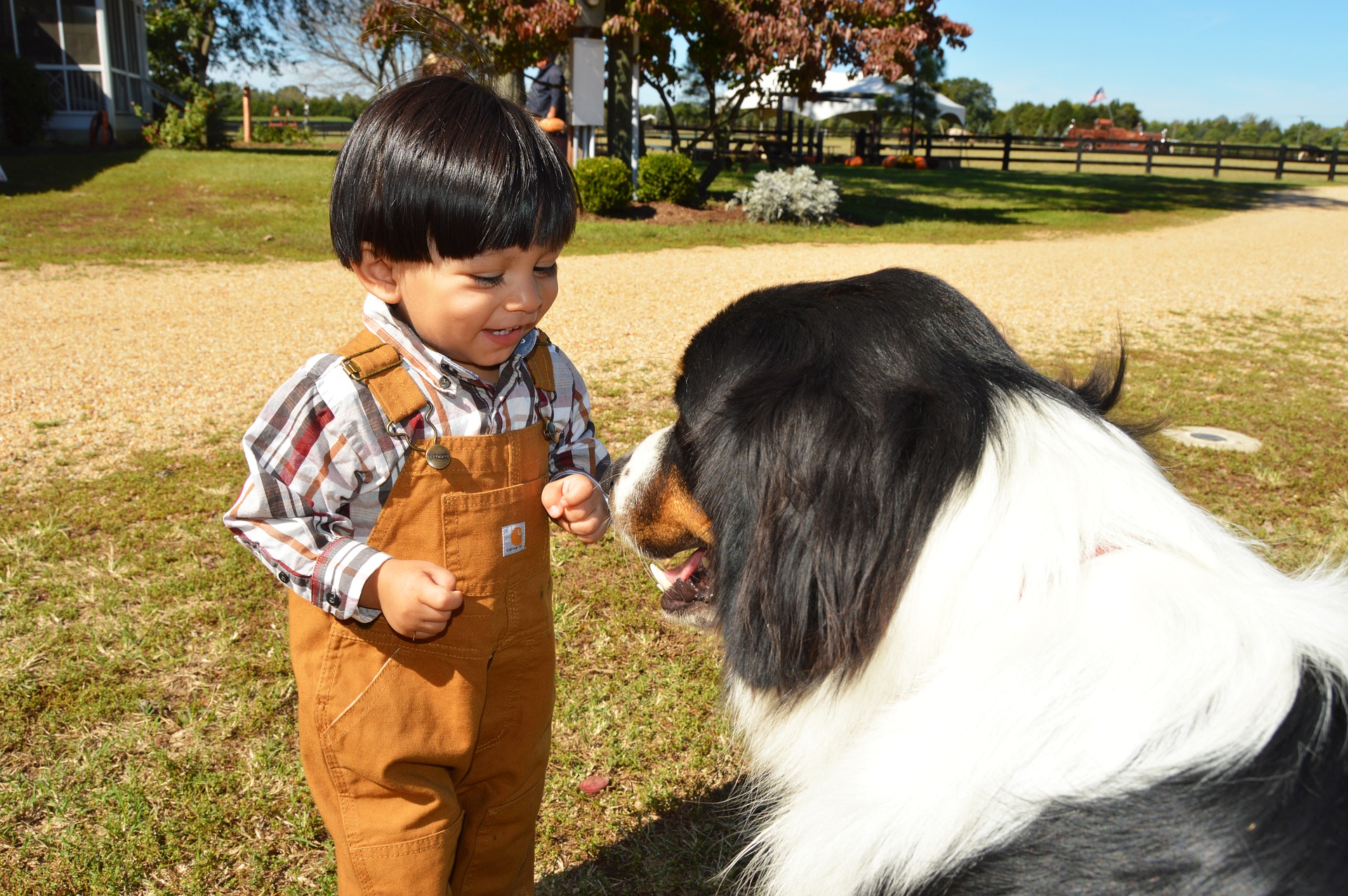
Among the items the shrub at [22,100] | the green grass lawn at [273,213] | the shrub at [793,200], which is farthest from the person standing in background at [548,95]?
the shrub at [22,100]

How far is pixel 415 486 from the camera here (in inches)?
73.9

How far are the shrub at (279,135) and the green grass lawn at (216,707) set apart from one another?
30951 millimetres

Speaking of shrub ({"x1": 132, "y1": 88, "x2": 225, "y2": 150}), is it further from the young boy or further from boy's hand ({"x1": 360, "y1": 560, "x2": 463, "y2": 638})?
boy's hand ({"x1": 360, "y1": 560, "x2": 463, "y2": 638})

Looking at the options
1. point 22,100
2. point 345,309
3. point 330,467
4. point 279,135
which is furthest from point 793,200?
point 279,135

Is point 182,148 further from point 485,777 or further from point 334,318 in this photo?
point 485,777

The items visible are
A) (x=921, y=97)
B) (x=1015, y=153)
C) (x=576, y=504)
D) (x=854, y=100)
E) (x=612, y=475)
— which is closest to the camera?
(x=576, y=504)

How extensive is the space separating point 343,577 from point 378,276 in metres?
0.63

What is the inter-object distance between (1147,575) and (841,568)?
476mm

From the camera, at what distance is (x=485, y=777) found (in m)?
2.11

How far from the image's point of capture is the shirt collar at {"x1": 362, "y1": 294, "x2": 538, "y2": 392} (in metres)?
1.94

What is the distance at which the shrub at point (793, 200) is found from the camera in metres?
16.5

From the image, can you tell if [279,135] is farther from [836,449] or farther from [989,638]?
[989,638]

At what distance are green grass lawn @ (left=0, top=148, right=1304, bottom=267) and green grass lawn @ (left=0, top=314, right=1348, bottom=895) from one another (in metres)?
8.19

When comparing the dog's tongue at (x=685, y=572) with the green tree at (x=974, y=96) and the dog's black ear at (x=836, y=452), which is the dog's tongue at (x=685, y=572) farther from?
the green tree at (x=974, y=96)
